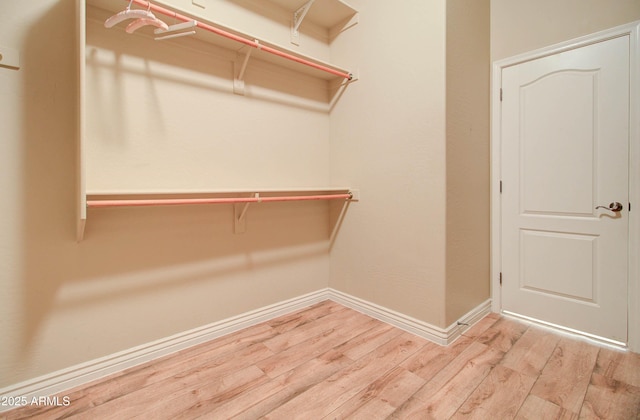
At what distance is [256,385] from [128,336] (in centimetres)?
79

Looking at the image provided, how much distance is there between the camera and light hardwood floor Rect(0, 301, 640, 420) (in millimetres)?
1364

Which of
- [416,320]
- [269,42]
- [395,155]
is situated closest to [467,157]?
[395,155]

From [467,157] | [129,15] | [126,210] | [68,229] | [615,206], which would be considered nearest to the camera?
[129,15]

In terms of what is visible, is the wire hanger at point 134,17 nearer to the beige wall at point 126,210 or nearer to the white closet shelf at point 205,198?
the beige wall at point 126,210

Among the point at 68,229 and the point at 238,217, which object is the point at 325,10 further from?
the point at 68,229

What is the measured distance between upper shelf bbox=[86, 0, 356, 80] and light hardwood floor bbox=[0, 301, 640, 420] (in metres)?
1.89

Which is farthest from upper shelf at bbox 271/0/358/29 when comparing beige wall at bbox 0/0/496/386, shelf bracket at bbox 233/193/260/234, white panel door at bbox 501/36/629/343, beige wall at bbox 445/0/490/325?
shelf bracket at bbox 233/193/260/234

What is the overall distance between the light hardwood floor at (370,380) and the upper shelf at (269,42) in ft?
6.20

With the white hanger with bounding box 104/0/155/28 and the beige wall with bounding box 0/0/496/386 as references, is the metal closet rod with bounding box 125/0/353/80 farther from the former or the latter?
the beige wall with bounding box 0/0/496/386

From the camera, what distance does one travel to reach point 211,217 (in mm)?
1982

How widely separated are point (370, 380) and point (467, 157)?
1601 mm

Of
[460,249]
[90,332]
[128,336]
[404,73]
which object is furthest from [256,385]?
[404,73]

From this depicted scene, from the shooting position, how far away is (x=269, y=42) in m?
1.89

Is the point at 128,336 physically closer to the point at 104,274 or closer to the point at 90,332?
the point at 90,332
